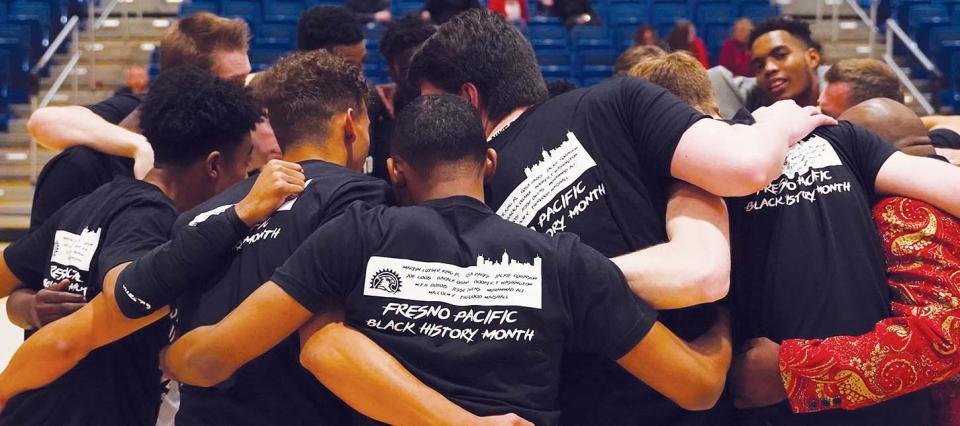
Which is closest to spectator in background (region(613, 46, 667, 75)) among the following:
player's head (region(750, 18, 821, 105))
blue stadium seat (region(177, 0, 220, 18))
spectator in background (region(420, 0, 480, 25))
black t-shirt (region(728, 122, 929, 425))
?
player's head (region(750, 18, 821, 105))

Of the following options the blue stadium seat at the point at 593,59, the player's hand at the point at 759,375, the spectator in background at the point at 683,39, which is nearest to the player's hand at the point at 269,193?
the player's hand at the point at 759,375

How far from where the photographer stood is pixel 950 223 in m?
2.44

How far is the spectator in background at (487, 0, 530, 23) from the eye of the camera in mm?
10031

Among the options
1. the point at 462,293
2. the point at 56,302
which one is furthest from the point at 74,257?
the point at 462,293

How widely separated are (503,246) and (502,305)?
0.12 meters

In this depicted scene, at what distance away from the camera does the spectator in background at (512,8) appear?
1003 cm

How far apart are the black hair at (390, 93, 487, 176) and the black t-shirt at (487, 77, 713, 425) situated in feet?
0.74

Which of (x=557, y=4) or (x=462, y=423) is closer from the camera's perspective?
(x=462, y=423)

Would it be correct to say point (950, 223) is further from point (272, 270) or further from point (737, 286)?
point (272, 270)

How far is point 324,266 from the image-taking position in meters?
2.13

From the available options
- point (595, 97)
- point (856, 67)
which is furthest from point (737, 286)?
point (856, 67)

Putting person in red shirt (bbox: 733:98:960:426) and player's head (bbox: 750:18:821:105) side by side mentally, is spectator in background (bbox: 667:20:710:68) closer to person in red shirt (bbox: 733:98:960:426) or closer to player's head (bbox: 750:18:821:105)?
player's head (bbox: 750:18:821:105)

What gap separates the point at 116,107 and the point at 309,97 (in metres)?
1.30

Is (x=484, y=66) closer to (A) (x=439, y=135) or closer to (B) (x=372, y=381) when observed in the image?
(A) (x=439, y=135)
